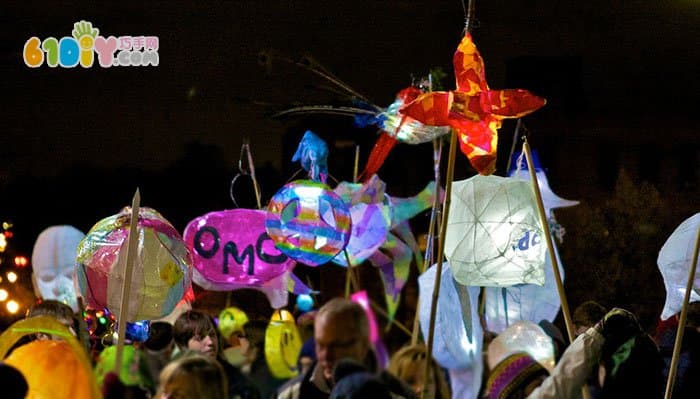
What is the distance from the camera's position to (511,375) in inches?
179

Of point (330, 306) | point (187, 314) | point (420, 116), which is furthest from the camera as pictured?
point (187, 314)

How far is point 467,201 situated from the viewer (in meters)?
7.18

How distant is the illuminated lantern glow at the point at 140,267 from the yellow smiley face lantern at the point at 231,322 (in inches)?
71.6

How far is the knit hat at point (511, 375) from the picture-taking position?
4.47 m

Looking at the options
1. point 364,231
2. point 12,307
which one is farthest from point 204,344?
point 12,307

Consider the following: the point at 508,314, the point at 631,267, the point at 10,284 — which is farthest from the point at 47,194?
the point at 508,314

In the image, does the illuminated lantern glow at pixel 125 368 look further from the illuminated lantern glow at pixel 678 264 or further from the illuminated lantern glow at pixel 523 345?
the illuminated lantern glow at pixel 678 264

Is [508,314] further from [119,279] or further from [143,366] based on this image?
[143,366]

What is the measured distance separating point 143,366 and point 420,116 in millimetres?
2836

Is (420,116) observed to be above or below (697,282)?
above

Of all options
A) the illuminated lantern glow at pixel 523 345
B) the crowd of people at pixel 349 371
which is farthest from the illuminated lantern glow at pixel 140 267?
the illuminated lantern glow at pixel 523 345

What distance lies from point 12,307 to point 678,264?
1328 cm

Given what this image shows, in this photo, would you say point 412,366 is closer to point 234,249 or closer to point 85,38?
point 234,249

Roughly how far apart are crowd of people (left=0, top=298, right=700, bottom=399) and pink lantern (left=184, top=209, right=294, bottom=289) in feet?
10.9
